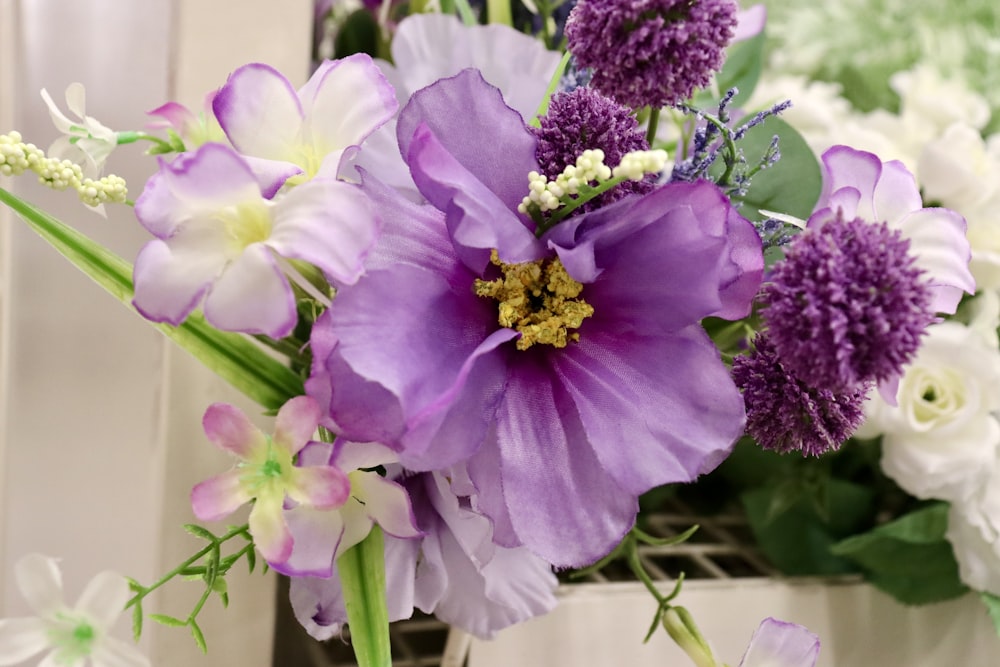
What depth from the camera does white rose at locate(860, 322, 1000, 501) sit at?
449 mm

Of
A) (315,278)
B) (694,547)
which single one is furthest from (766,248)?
(694,547)

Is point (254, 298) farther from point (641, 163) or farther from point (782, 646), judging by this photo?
point (782, 646)

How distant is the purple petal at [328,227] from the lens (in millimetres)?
230

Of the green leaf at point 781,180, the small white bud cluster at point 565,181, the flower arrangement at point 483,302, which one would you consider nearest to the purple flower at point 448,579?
the flower arrangement at point 483,302

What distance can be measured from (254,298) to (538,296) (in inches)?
3.9

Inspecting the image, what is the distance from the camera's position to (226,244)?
0.24 metres

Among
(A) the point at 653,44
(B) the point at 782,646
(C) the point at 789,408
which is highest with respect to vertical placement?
(A) the point at 653,44

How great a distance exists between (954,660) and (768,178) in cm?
31

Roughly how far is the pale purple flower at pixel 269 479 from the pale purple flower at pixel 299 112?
0.27 feet

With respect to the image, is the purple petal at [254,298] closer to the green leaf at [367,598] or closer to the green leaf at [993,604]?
the green leaf at [367,598]

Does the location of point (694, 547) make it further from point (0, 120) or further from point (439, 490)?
point (0, 120)

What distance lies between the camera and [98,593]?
32 cm

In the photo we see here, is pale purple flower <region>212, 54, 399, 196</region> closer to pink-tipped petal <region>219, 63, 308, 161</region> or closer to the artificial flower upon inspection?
pink-tipped petal <region>219, 63, 308, 161</region>

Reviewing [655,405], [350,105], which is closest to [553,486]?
[655,405]
